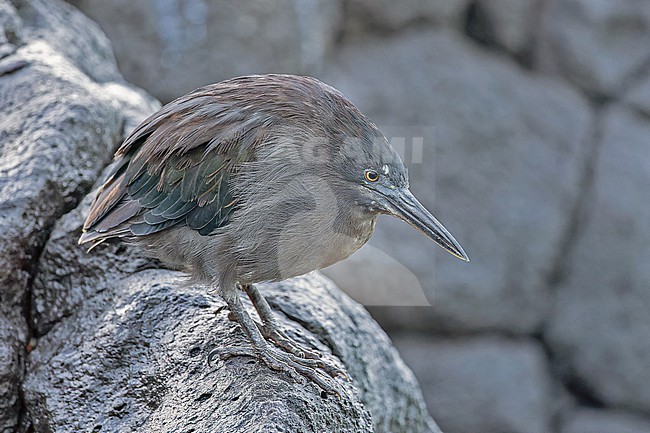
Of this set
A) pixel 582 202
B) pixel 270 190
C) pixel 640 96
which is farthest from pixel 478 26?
pixel 270 190

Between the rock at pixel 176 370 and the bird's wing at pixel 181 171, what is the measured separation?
24 cm

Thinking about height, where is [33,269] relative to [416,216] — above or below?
below

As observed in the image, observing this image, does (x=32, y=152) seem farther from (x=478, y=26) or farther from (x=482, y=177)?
(x=478, y=26)

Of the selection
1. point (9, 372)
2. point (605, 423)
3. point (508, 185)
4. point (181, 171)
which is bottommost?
point (605, 423)

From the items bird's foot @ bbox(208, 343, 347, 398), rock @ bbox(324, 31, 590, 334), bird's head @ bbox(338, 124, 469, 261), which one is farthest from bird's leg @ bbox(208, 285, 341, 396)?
rock @ bbox(324, 31, 590, 334)

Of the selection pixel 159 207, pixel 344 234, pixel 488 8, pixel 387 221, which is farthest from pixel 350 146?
pixel 488 8

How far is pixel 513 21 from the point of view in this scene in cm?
563

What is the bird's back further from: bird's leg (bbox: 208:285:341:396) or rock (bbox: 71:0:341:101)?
rock (bbox: 71:0:341:101)

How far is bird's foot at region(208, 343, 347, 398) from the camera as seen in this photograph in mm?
2252

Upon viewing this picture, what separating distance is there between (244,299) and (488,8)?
3.62 meters

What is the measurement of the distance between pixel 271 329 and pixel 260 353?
22 cm

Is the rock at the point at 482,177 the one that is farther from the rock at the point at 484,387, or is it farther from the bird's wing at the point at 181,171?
the bird's wing at the point at 181,171

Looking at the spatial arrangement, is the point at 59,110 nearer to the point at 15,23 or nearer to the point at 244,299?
the point at 15,23

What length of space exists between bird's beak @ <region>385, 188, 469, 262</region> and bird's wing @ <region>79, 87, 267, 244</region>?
0.38m
